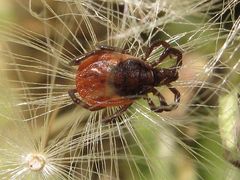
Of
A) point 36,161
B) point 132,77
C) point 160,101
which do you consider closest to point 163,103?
point 160,101

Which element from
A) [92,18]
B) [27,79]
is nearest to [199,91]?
[92,18]

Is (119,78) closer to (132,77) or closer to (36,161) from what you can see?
(132,77)

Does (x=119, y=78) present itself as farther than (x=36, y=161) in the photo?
No

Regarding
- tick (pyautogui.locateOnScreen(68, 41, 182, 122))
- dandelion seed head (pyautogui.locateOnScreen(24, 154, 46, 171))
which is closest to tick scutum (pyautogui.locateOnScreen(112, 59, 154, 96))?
tick (pyautogui.locateOnScreen(68, 41, 182, 122))

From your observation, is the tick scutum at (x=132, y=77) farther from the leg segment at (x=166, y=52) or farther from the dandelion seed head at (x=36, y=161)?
the dandelion seed head at (x=36, y=161)

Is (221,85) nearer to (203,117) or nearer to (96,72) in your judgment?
(203,117)

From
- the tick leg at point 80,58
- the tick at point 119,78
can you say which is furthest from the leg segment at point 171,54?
the tick leg at point 80,58

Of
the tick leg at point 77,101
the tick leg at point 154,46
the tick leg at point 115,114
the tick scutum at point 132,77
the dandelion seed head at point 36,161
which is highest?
the tick leg at point 154,46

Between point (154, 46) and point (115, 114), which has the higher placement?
point (154, 46)
